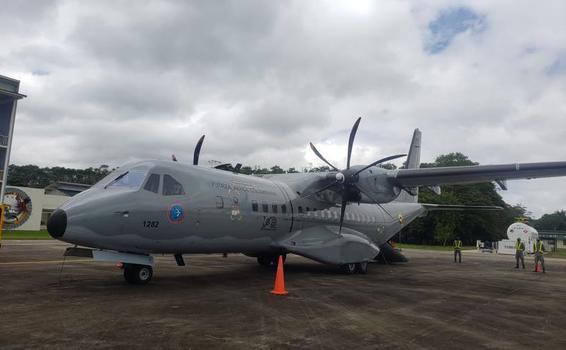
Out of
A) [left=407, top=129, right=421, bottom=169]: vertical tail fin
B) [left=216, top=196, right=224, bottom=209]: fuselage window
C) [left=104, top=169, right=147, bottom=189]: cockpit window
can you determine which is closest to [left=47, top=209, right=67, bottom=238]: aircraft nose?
[left=104, top=169, right=147, bottom=189]: cockpit window

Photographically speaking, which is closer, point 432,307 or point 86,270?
point 432,307

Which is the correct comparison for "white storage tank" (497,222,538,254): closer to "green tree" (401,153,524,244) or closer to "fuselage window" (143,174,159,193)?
"green tree" (401,153,524,244)

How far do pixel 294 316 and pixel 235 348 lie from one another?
7.41ft

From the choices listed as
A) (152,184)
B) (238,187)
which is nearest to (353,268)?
(238,187)

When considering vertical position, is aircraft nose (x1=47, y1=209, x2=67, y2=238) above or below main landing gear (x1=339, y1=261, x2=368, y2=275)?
above

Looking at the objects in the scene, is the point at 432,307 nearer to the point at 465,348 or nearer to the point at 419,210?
the point at 465,348

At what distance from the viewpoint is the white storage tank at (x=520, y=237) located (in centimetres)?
3875

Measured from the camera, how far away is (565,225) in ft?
438

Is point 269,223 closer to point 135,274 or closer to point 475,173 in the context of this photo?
point 135,274

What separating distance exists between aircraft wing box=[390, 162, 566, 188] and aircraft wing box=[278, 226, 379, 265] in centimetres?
274

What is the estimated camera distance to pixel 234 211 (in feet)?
39.1

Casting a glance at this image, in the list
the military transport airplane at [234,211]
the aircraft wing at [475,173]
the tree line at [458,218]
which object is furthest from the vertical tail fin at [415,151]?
the tree line at [458,218]

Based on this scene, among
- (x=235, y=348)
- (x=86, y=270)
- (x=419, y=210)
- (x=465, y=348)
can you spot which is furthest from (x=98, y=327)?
(x=419, y=210)

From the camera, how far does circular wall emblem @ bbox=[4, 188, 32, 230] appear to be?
41812 millimetres
